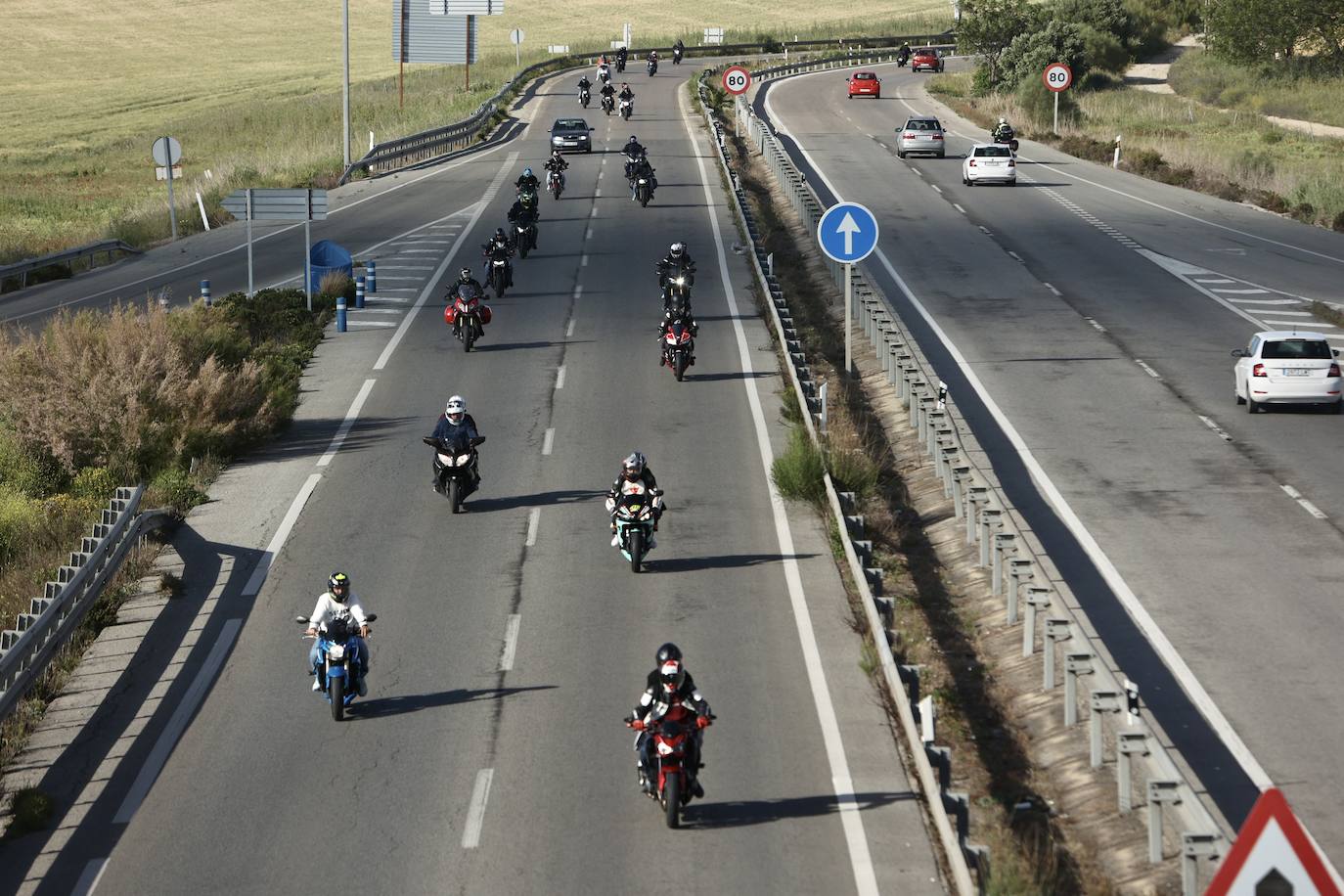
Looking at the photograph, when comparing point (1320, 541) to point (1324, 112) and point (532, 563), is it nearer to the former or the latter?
point (532, 563)

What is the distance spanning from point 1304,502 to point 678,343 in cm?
1083

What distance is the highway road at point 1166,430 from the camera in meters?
14.8

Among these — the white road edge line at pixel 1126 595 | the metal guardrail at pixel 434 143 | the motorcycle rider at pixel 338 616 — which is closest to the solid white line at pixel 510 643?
the motorcycle rider at pixel 338 616

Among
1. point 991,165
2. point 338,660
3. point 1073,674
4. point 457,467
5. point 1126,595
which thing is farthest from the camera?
point 991,165

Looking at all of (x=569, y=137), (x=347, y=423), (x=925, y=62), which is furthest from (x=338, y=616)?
(x=925, y=62)

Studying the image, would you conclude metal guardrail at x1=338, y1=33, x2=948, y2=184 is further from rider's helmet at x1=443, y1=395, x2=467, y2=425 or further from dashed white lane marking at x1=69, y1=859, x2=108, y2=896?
dashed white lane marking at x1=69, y1=859, x2=108, y2=896

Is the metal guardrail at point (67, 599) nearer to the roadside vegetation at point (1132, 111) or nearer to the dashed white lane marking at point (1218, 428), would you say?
the dashed white lane marking at point (1218, 428)

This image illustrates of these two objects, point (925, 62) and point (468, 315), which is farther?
point (925, 62)

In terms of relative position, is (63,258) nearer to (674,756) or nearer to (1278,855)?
(674,756)

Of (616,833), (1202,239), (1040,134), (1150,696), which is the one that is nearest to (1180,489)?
(1150,696)

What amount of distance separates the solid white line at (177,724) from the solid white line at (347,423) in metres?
6.83

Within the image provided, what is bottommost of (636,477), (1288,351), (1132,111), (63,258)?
(63,258)

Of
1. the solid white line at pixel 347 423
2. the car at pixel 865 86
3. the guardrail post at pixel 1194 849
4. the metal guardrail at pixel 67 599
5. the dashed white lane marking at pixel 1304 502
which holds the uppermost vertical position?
the car at pixel 865 86

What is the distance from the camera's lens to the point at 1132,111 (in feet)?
264
